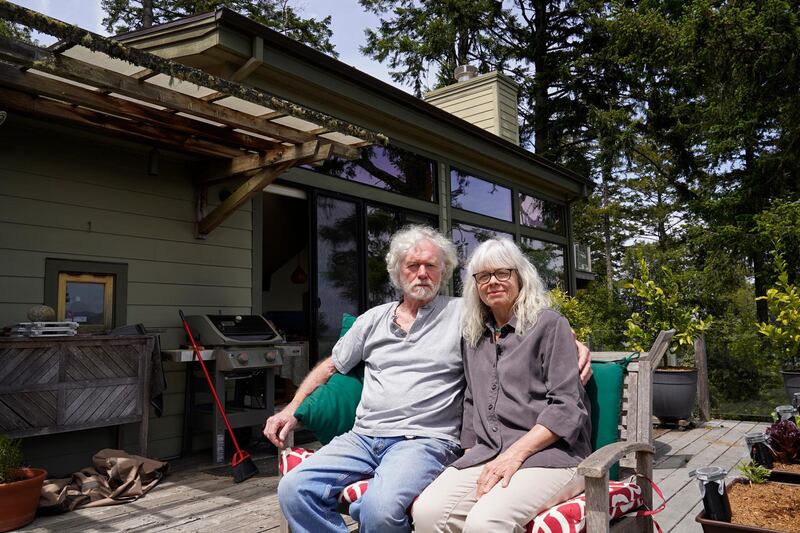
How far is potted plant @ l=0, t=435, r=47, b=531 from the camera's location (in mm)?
2721

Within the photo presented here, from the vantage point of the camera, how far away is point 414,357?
7.31 ft

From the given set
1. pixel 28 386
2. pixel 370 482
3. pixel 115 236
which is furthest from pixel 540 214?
pixel 370 482

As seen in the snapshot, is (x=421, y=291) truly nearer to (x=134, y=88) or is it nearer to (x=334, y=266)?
(x=134, y=88)

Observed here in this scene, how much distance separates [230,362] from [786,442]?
3103 millimetres

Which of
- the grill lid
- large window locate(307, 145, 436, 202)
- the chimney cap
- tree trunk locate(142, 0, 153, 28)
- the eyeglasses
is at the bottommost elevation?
the grill lid

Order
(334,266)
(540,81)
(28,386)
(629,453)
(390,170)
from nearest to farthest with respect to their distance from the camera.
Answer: (629,453) < (28,386) < (334,266) < (390,170) < (540,81)

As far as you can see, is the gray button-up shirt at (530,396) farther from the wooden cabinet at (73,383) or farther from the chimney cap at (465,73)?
the chimney cap at (465,73)

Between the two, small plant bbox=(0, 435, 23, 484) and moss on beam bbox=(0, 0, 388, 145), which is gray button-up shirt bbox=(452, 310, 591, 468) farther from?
small plant bbox=(0, 435, 23, 484)

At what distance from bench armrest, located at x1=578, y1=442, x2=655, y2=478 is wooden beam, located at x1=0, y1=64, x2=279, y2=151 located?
2964mm

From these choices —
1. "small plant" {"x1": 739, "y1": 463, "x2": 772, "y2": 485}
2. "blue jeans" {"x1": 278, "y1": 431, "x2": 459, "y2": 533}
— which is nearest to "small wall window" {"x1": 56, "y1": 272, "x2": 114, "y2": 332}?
"blue jeans" {"x1": 278, "y1": 431, "x2": 459, "y2": 533}

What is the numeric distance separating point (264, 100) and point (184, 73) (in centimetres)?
48

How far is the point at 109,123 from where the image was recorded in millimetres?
3658

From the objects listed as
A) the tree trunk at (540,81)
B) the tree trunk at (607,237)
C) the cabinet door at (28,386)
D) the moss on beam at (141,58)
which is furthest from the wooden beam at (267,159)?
the tree trunk at (607,237)

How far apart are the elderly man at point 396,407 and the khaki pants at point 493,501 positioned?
0.26ft
